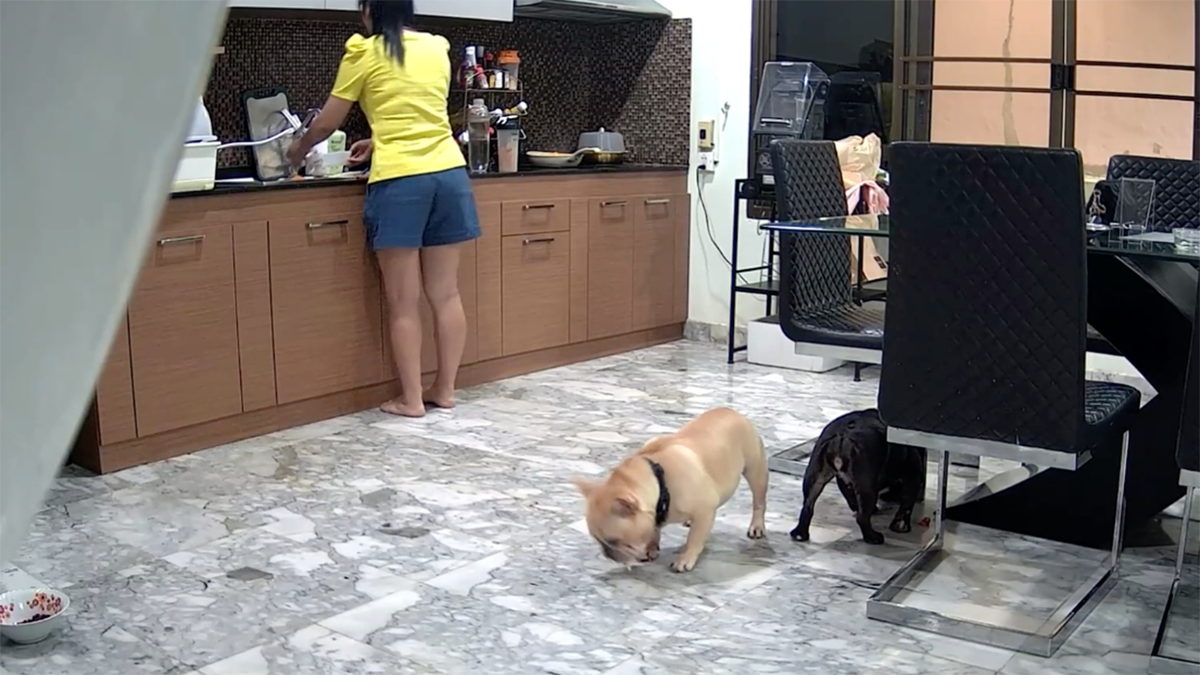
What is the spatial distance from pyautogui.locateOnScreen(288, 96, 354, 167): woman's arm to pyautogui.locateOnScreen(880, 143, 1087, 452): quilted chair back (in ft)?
7.23

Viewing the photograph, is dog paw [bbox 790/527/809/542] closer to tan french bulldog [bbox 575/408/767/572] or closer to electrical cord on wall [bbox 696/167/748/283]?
tan french bulldog [bbox 575/408/767/572]

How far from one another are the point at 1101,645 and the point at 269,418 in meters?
2.65

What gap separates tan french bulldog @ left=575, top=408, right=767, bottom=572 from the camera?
2.53 m

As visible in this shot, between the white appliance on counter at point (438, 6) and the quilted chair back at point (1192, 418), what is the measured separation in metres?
3.00

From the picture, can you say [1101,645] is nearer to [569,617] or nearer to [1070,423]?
[1070,423]

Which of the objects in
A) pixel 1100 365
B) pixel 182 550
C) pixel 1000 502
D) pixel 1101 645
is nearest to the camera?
pixel 1101 645

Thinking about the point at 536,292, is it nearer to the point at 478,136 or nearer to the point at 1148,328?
the point at 478,136

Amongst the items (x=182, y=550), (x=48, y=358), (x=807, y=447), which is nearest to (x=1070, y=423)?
(x=807, y=447)

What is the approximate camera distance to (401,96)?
3.97m

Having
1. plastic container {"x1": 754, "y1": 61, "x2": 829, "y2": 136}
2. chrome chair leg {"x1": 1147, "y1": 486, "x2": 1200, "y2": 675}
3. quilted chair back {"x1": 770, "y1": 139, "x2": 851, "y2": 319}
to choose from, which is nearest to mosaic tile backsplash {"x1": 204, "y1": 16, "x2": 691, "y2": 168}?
plastic container {"x1": 754, "y1": 61, "x2": 829, "y2": 136}

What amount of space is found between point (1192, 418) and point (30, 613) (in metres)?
2.24

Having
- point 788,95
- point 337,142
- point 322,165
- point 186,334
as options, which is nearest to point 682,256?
point 788,95

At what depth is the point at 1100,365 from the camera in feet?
15.7

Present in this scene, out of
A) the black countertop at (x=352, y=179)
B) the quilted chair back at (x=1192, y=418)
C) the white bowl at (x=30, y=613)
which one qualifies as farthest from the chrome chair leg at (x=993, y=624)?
the black countertop at (x=352, y=179)
